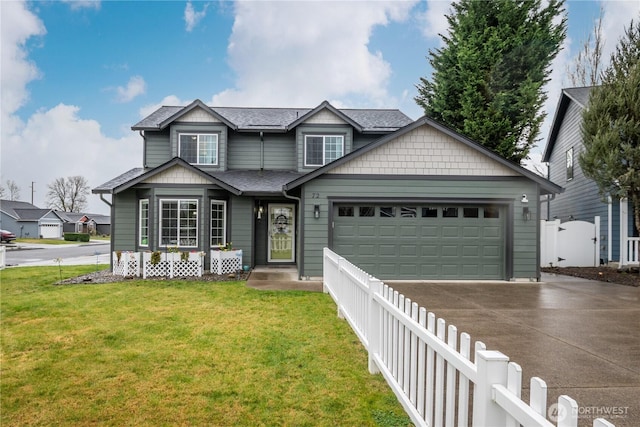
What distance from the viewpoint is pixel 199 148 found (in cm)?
1319

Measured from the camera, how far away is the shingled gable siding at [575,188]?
13.4 meters

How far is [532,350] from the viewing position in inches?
173

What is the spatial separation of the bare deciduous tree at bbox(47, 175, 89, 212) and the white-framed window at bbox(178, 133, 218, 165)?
5728 cm

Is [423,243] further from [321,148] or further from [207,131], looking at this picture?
[207,131]

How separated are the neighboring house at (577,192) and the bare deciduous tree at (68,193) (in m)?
66.0

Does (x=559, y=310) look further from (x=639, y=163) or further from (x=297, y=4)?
(x=297, y=4)

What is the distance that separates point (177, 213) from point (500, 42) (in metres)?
15.9

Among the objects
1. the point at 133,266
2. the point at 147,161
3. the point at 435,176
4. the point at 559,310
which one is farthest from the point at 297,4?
the point at 559,310

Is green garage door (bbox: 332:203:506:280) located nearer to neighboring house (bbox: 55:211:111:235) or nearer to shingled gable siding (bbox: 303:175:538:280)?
shingled gable siding (bbox: 303:175:538:280)

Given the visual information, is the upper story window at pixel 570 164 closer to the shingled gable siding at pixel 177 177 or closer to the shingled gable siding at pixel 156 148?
the shingled gable siding at pixel 177 177

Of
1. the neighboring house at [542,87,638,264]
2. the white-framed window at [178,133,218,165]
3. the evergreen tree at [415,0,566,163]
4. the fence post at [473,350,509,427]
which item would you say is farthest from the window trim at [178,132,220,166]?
the fence post at [473,350,509,427]

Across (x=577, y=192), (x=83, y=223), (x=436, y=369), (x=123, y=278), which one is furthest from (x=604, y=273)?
(x=83, y=223)

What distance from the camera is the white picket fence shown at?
1.46 meters

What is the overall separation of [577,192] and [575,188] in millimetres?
306
